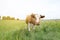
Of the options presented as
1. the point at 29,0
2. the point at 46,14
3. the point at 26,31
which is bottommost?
the point at 26,31

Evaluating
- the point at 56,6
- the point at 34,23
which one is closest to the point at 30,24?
the point at 34,23

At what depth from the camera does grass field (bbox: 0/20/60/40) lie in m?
1.24

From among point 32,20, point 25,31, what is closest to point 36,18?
point 32,20

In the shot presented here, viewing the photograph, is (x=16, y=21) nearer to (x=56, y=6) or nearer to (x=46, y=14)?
(x=46, y=14)

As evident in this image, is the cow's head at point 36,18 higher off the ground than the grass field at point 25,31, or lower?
higher

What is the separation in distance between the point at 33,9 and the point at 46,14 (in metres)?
0.12

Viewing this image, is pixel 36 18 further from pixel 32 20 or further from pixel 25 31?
pixel 25 31

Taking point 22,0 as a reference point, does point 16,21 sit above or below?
below

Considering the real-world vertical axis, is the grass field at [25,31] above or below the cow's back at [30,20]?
below

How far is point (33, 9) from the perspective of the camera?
131cm

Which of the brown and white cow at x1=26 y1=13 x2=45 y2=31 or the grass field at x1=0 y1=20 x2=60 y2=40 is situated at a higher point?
the brown and white cow at x1=26 y1=13 x2=45 y2=31

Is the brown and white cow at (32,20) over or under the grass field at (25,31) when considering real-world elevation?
over

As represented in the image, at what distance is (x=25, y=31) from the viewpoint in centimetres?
127

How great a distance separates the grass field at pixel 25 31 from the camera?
1.24m
